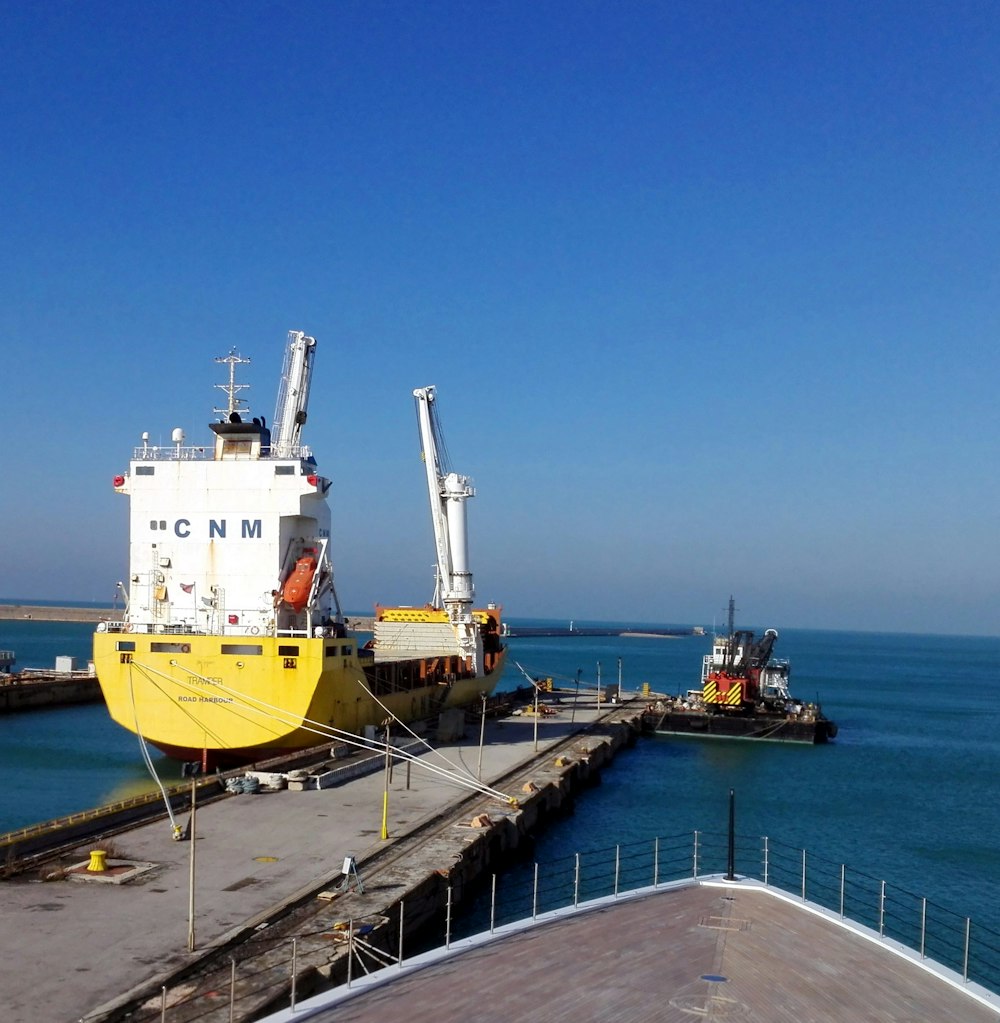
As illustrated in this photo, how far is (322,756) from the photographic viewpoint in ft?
97.0

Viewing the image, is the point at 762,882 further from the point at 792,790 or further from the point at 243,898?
the point at 792,790

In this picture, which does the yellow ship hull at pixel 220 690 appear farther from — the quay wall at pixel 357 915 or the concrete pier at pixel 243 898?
the quay wall at pixel 357 915

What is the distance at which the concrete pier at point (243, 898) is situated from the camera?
12328mm

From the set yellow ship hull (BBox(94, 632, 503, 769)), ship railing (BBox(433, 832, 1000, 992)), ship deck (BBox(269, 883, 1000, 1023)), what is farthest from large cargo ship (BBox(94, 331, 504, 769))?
ship deck (BBox(269, 883, 1000, 1023))

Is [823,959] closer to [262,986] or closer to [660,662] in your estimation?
[262,986]

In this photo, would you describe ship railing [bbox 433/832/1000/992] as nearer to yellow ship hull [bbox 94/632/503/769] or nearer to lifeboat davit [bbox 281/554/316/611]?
yellow ship hull [bbox 94/632/503/769]

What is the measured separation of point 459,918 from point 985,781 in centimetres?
3069

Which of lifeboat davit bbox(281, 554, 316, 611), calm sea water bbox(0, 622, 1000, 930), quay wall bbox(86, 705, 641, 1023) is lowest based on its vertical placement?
calm sea water bbox(0, 622, 1000, 930)

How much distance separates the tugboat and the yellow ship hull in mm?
26369

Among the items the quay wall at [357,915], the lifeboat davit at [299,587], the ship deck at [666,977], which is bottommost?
the quay wall at [357,915]

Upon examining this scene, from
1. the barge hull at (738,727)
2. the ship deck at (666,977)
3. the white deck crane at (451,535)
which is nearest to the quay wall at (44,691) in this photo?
the white deck crane at (451,535)

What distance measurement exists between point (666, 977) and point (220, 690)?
19.4 meters

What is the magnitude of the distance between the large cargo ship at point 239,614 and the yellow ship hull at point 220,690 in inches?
1.2

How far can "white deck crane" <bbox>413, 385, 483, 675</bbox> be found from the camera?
48781mm
